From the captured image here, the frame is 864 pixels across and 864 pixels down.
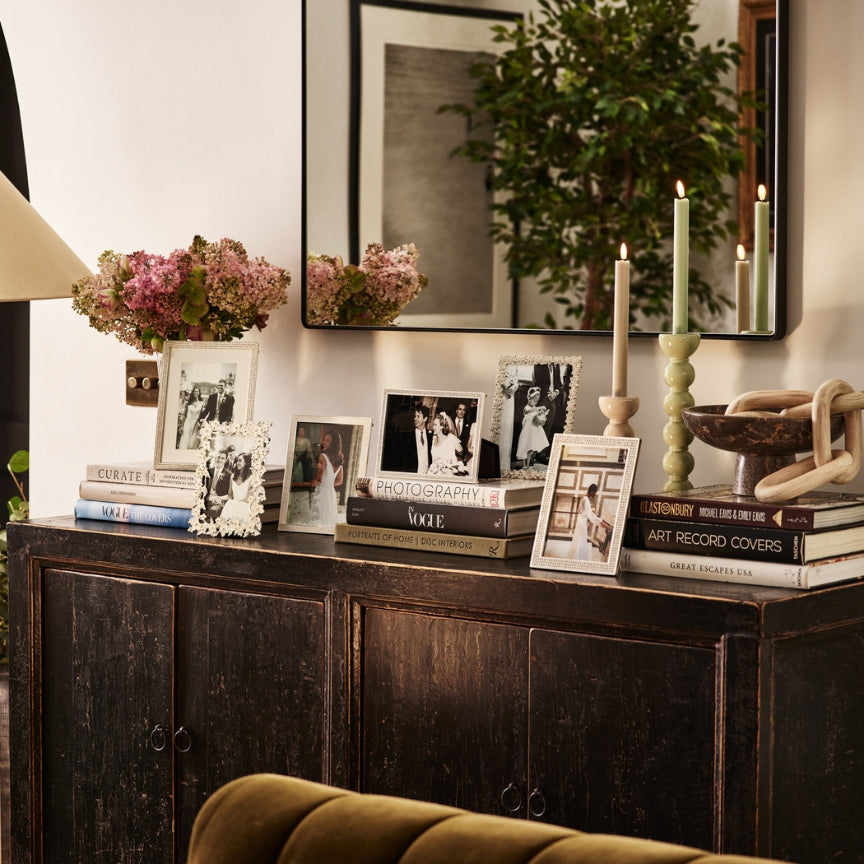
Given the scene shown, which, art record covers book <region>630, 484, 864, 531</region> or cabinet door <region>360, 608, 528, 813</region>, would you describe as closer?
art record covers book <region>630, 484, 864, 531</region>

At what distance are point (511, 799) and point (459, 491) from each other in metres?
0.44

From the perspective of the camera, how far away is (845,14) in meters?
1.91

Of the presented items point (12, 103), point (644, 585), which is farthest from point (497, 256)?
point (12, 103)

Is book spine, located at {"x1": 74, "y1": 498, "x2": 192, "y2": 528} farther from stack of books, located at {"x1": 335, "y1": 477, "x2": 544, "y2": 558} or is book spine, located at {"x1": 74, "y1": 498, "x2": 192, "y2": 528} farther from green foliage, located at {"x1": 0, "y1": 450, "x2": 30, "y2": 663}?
green foliage, located at {"x1": 0, "y1": 450, "x2": 30, "y2": 663}

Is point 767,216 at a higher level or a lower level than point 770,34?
lower

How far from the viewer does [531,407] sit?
82.0 inches

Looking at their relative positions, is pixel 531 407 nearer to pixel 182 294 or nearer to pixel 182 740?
pixel 182 294

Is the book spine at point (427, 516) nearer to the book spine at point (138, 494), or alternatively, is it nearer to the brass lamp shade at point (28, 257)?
the book spine at point (138, 494)

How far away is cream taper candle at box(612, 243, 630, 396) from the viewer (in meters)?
1.92

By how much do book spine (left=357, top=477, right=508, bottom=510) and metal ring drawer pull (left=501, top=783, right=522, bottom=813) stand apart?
392 mm

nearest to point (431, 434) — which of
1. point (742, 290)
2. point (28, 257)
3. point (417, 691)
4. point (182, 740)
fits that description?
point (417, 691)

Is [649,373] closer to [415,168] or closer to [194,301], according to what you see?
[415,168]

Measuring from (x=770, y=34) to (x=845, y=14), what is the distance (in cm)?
11

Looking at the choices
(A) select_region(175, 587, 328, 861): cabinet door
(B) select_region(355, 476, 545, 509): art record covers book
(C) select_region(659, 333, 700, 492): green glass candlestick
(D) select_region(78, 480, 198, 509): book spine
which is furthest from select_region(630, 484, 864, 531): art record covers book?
(D) select_region(78, 480, 198, 509): book spine
